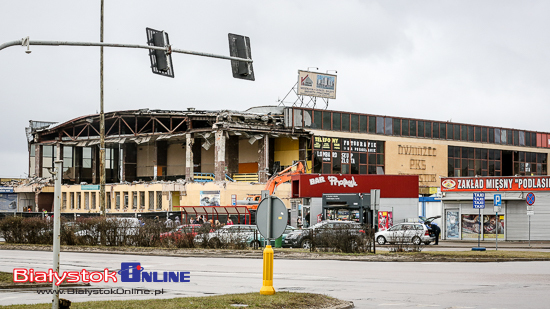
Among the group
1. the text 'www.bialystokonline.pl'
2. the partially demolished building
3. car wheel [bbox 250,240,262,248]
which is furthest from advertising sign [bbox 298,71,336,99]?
the text 'www.bialystokonline.pl'

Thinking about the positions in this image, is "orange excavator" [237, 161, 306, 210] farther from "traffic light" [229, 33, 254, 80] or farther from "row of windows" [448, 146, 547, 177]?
"traffic light" [229, 33, 254, 80]

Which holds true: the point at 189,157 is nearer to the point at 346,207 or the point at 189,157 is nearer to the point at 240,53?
the point at 346,207

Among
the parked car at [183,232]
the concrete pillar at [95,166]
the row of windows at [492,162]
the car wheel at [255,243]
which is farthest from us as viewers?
the row of windows at [492,162]

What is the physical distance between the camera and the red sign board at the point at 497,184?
44.0m

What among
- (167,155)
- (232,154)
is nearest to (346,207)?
(232,154)

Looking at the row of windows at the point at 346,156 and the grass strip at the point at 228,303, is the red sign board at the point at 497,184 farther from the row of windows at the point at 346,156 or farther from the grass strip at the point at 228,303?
the grass strip at the point at 228,303

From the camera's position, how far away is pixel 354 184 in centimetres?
5147

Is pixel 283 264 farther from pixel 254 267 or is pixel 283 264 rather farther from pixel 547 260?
pixel 547 260

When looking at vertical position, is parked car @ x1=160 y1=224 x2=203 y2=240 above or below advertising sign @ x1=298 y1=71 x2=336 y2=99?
below

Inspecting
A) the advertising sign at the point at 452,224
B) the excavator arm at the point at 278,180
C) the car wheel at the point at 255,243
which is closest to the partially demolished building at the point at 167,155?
the excavator arm at the point at 278,180

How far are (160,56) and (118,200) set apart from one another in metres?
53.1

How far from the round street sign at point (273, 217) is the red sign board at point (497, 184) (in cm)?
3532

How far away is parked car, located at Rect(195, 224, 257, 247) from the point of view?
31.5m

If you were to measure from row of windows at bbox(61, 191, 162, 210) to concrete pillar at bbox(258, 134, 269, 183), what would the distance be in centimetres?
999
